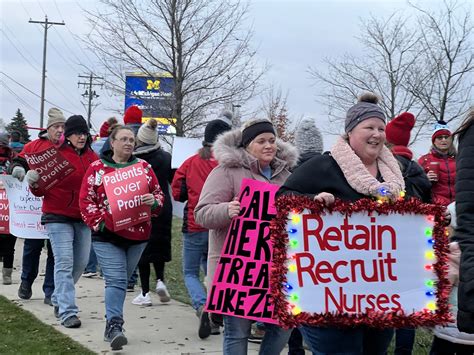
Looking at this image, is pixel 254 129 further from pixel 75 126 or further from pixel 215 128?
pixel 75 126

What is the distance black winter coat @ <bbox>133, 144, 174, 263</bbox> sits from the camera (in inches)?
290

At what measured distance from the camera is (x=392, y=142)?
5402mm

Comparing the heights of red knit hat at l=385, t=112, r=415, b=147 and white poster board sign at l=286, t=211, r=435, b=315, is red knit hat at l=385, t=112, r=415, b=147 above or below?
above

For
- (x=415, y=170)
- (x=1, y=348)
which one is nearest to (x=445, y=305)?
(x=415, y=170)

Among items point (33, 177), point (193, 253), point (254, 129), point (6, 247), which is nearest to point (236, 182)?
point (254, 129)

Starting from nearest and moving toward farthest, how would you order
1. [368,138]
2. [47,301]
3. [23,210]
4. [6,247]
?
1. [368,138]
2. [47,301]
3. [23,210]
4. [6,247]

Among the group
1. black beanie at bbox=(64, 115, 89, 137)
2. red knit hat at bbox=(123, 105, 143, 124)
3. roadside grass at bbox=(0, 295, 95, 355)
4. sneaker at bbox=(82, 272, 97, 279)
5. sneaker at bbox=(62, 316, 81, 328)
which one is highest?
red knit hat at bbox=(123, 105, 143, 124)

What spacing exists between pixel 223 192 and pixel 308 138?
173 cm

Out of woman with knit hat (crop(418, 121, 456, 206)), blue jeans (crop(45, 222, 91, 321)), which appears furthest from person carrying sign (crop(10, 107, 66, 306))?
woman with knit hat (crop(418, 121, 456, 206))

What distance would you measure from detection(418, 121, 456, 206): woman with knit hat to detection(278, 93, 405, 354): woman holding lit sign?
348 centimetres

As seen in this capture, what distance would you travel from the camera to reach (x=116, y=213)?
557 cm

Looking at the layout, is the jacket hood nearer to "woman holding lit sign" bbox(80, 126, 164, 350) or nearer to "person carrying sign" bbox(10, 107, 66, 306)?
"woman holding lit sign" bbox(80, 126, 164, 350)

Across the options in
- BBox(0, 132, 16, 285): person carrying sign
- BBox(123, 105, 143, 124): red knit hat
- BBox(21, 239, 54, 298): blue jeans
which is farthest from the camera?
BBox(0, 132, 16, 285): person carrying sign

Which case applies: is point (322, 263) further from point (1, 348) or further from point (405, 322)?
point (1, 348)
